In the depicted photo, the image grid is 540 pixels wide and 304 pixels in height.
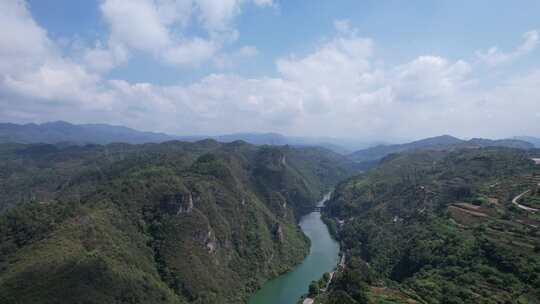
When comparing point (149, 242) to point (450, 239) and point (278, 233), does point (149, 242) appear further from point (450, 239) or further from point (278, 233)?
point (450, 239)

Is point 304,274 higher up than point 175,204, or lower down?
lower down

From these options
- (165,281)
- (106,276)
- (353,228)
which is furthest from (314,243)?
(106,276)

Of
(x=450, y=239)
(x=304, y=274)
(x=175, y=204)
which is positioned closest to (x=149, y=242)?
(x=175, y=204)

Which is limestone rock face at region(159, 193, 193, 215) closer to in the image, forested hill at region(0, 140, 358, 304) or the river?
forested hill at region(0, 140, 358, 304)

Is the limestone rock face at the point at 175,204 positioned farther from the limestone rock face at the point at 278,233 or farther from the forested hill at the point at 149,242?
the limestone rock face at the point at 278,233

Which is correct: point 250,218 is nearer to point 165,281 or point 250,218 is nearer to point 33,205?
point 165,281
